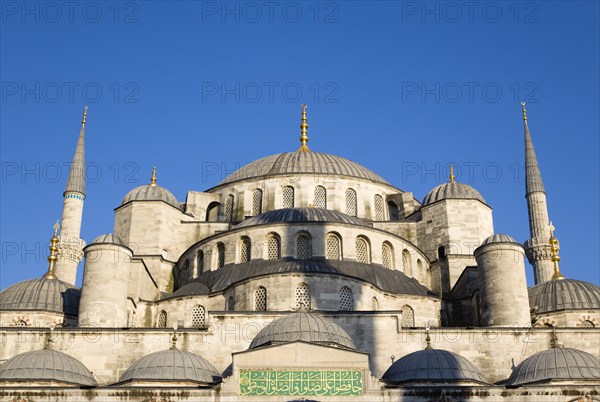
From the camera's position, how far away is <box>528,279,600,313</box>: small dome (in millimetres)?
27906

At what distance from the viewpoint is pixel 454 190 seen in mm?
34406

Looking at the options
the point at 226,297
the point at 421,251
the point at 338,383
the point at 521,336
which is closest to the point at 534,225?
the point at 421,251

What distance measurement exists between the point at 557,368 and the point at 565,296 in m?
7.18

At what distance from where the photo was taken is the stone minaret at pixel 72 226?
33188 mm

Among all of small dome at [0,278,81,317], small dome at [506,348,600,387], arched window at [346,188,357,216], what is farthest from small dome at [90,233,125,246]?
small dome at [506,348,600,387]

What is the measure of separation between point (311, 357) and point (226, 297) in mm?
7622

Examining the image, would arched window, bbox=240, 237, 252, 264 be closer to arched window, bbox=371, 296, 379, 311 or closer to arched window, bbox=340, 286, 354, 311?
arched window, bbox=340, 286, 354, 311

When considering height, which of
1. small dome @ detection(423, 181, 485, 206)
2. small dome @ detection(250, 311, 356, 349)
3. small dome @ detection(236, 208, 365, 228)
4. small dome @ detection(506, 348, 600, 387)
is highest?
small dome @ detection(423, 181, 485, 206)

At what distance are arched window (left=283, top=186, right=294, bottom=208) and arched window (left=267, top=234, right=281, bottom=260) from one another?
18.6 feet

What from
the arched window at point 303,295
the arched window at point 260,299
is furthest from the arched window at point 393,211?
the arched window at point 260,299

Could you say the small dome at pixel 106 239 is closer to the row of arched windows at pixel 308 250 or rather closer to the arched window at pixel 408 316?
the row of arched windows at pixel 308 250

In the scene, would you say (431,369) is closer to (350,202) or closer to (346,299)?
(346,299)

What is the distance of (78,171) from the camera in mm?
36531

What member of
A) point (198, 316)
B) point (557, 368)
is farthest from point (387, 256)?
point (557, 368)
